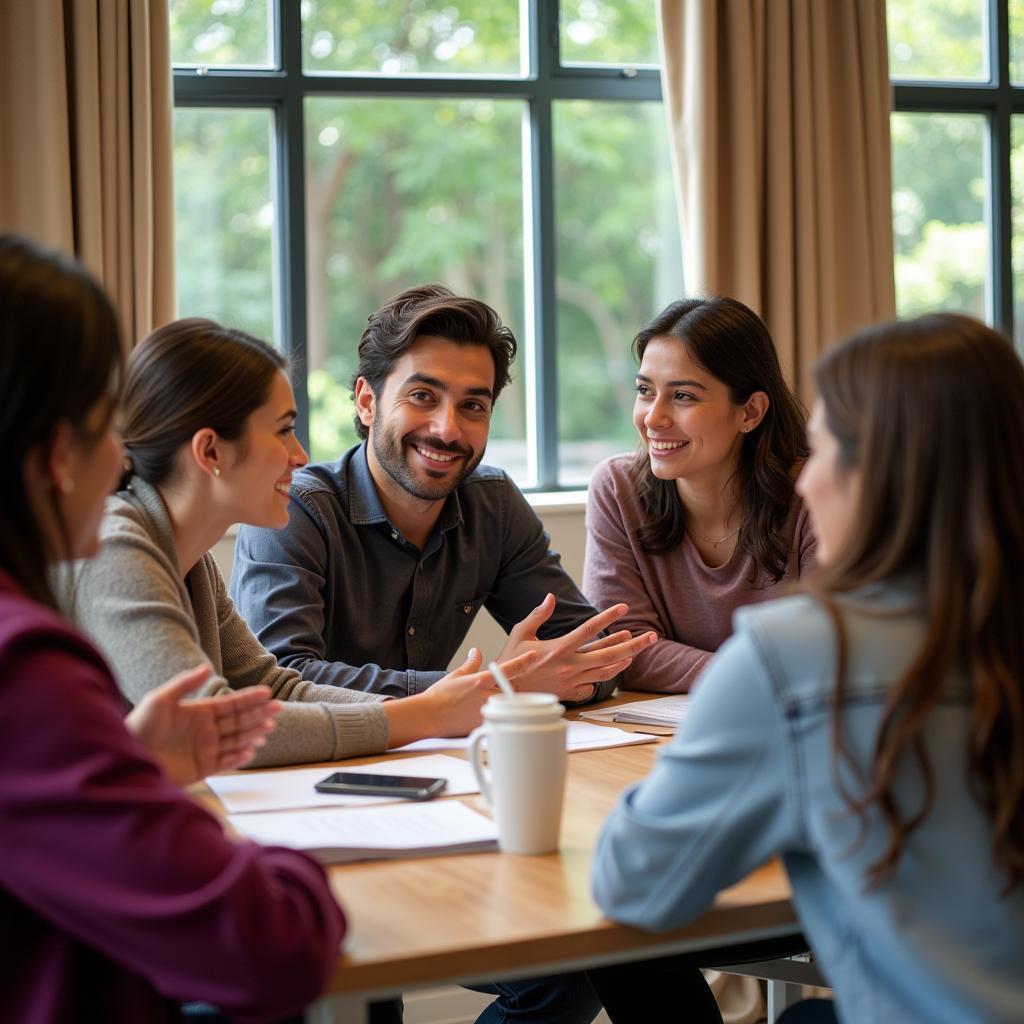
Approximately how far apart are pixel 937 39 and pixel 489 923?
375 centimetres

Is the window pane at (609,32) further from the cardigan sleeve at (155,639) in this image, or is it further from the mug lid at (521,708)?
the mug lid at (521,708)

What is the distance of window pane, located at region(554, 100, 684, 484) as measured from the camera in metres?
3.85

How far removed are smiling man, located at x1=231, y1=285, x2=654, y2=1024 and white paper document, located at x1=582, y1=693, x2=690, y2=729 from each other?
0.29 ft

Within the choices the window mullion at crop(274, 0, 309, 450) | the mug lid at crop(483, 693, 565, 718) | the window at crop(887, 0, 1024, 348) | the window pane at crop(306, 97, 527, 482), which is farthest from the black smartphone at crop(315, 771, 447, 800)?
the window at crop(887, 0, 1024, 348)

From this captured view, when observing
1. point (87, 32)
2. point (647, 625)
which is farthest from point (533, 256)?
point (647, 625)

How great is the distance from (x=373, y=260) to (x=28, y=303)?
2.89 meters

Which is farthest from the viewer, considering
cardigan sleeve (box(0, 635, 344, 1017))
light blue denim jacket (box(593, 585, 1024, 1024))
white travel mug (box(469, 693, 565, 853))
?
white travel mug (box(469, 693, 565, 853))

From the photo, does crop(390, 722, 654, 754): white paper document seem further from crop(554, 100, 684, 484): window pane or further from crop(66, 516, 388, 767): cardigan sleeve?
crop(554, 100, 684, 484): window pane

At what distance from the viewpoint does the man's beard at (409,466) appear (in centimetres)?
247

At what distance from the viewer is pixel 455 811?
1.46 metres

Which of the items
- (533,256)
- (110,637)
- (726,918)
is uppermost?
(533,256)

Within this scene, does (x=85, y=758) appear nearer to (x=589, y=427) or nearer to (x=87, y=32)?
(x=87, y=32)

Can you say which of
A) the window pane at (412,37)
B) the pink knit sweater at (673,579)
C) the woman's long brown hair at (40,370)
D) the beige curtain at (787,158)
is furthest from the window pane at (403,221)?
the woman's long brown hair at (40,370)

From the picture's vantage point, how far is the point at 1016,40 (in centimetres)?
423
